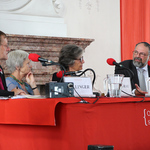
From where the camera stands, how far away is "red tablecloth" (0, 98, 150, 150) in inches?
55.3

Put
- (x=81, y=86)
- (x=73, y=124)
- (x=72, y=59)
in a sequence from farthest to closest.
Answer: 1. (x=72, y=59)
2. (x=81, y=86)
3. (x=73, y=124)

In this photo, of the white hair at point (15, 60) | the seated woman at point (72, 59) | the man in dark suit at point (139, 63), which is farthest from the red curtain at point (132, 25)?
the white hair at point (15, 60)

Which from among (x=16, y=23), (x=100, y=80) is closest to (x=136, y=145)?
(x=16, y=23)

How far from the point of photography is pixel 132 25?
4.32 meters

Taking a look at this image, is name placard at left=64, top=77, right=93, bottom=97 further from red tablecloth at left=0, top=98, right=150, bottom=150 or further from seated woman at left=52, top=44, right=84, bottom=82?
seated woman at left=52, top=44, right=84, bottom=82

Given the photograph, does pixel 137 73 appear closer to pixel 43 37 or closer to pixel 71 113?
pixel 43 37

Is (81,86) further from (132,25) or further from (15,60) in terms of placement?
(132,25)

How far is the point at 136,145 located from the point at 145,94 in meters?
0.46

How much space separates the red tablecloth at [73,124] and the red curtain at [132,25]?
269 centimetres

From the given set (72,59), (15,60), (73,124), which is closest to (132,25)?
(72,59)

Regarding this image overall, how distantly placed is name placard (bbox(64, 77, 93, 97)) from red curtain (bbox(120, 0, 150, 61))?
8.88 feet

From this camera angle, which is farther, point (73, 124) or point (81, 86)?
point (81, 86)

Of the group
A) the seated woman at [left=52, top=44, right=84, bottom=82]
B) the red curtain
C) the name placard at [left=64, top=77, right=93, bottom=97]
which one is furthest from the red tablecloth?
the red curtain

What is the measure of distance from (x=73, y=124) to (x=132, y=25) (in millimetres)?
3159
